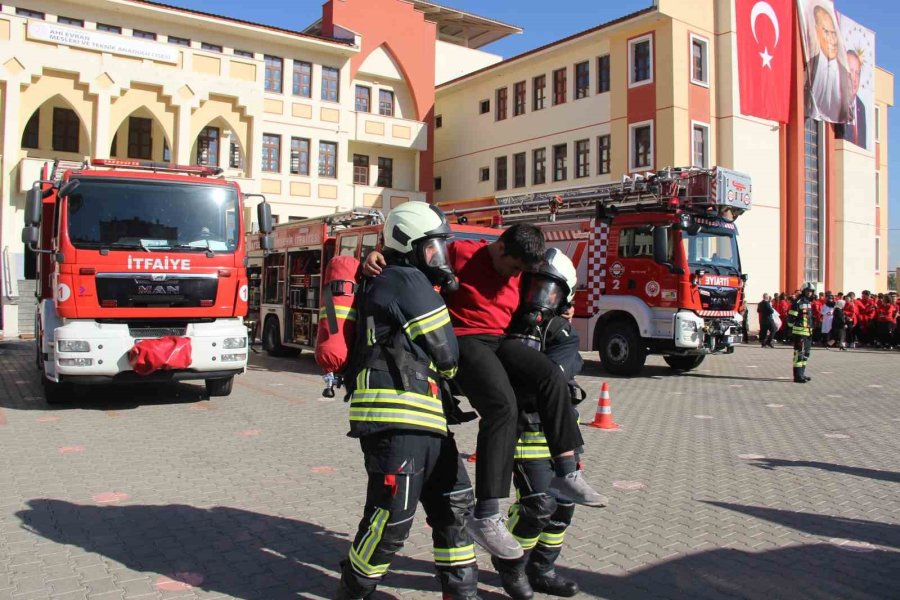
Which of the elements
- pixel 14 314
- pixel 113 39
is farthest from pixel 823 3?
pixel 14 314

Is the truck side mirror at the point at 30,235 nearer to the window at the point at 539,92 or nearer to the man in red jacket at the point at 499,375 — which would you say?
the man in red jacket at the point at 499,375

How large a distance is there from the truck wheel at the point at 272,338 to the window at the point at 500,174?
20169 millimetres

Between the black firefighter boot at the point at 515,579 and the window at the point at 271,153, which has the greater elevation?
the window at the point at 271,153

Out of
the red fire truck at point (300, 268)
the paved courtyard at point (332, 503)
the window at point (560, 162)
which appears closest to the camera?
the paved courtyard at point (332, 503)

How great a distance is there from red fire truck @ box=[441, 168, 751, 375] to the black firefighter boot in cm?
1030

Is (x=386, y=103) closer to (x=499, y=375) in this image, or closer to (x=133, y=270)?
(x=133, y=270)

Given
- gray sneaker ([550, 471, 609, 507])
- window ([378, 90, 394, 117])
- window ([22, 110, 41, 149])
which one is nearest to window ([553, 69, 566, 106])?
window ([378, 90, 394, 117])

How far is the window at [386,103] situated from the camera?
35.1 m

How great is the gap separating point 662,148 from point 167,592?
27016 mm

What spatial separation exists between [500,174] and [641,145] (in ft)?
26.6

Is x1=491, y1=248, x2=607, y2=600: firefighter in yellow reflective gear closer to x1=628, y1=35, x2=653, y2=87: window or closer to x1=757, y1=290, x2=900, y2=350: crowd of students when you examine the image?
x1=757, y1=290, x2=900, y2=350: crowd of students

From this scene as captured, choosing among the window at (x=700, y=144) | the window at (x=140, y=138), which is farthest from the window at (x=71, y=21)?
the window at (x=700, y=144)

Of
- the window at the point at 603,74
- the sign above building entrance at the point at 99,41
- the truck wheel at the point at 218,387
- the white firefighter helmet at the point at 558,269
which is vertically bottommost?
the truck wheel at the point at 218,387

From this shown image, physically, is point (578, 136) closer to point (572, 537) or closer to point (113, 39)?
point (113, 39)
